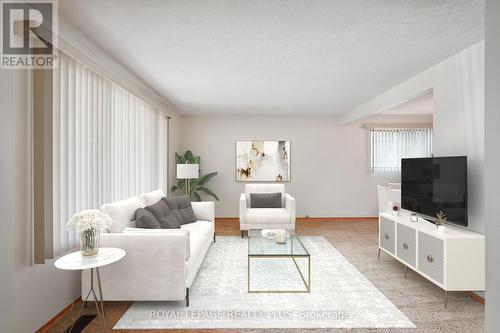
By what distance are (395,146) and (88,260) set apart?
662cm

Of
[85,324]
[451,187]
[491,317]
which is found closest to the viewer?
[491,317]

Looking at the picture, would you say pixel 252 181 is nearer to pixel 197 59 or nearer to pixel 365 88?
pixel 365 88

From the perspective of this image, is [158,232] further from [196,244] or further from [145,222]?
[196,244]

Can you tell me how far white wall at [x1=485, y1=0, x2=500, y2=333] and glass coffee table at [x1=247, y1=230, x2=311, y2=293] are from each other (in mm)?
1806

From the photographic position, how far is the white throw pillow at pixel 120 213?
2.75 m

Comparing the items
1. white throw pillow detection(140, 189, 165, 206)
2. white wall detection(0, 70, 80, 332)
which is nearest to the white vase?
white throw pillow detection(140, 189, 165, 206)

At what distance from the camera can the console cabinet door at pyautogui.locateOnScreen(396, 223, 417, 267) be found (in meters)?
3.05

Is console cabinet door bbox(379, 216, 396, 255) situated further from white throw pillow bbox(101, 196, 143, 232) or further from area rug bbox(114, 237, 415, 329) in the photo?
white throw pillow bbox(101, 196, 143, 232)

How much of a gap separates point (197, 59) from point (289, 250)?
2328 millimetres

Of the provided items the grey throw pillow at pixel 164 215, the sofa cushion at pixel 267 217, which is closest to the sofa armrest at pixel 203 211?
the grey throw pillow at pixel 164 215

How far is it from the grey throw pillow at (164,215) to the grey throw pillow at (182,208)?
11 cm

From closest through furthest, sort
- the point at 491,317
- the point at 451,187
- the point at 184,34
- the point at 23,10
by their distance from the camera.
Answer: the point at 491,317, the point at 23,10, the point at 184,34, the point at 451,187

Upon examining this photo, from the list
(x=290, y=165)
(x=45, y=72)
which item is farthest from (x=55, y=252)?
(x=290, y=165)

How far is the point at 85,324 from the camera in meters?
2.29
